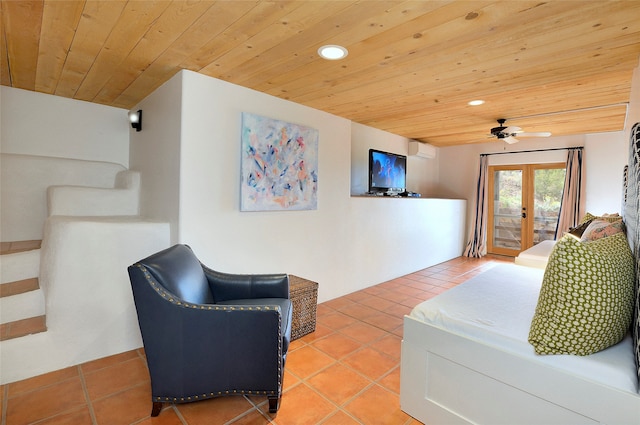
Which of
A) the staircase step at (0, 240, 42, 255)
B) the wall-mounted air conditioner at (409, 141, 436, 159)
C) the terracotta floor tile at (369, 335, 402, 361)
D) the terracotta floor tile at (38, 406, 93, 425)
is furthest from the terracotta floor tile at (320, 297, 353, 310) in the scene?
the wall-mounted air conditioner at (409, 141, 436, 159)

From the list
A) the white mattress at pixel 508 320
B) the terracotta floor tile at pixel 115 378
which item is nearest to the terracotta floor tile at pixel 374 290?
the white mattress at pixel 508 320

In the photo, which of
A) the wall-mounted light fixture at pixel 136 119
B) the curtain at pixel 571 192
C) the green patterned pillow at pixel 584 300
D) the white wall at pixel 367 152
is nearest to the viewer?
the green patterned pillow at pixel 584 300

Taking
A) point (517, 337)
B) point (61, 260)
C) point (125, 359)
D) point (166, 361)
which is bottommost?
point (125, 359)

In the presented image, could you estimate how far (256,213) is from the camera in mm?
2822

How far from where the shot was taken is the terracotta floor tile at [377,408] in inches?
66.4

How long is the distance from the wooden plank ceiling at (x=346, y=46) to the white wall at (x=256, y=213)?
0.67 ft

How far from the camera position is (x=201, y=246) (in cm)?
249

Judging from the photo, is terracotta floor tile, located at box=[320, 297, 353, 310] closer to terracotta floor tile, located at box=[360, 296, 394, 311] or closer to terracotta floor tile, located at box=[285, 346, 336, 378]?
terracotta floor tile, located at box=[360, 296, 394, 311]

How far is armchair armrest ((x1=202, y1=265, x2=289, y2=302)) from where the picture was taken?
87.2 inches

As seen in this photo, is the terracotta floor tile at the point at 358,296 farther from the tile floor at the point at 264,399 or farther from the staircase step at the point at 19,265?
the staircase step at the point at 19,265

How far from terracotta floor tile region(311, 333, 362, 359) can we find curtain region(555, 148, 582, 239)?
4692 mm

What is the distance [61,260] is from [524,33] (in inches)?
134

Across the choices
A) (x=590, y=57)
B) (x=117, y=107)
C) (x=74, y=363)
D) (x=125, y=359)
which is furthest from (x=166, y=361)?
(x=590, y=57)

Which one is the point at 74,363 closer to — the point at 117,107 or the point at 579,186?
the point at 117,107
